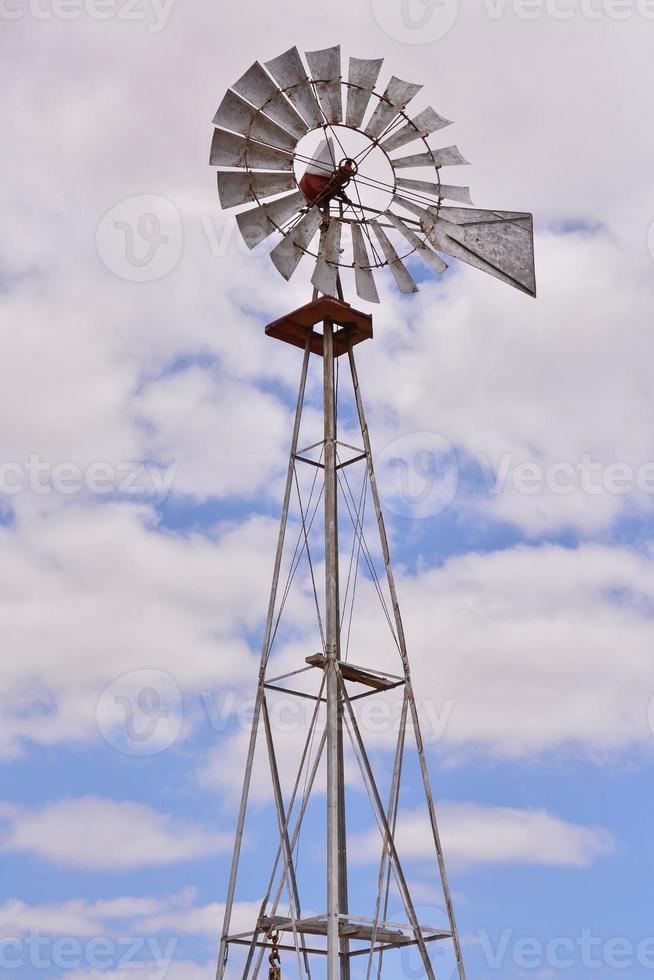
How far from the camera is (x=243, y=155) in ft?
77.3

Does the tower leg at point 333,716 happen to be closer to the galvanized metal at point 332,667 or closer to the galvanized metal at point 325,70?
the galvanized metal at point 332,667

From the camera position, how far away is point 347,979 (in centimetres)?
2100

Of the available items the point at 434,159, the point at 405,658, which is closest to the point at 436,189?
the point at 434,159

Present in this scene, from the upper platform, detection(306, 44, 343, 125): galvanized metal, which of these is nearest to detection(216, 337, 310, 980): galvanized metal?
the upper platform

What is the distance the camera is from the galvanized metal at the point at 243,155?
76.6 ft

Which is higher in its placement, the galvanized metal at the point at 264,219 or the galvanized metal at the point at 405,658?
the galvanized metal at the point at 264,219

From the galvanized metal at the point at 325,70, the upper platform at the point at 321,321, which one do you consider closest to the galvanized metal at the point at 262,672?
the upper platform at the point at 321,321

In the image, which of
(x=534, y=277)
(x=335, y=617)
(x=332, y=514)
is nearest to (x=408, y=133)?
(x=534, y=277)

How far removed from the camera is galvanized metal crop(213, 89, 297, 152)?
76.1 feet

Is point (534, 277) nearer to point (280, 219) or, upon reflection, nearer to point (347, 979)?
point (280, 219)

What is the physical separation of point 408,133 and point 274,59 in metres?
2.61

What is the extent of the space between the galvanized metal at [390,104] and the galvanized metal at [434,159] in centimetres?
66

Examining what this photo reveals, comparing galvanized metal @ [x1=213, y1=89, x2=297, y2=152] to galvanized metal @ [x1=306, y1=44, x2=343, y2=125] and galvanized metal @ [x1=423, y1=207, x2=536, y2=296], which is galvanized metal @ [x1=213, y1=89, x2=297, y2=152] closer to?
galvanized metal @ [x1=306, y1=44, x2=343, y2=125]

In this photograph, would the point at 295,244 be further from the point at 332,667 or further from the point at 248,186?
the point at 332,667
